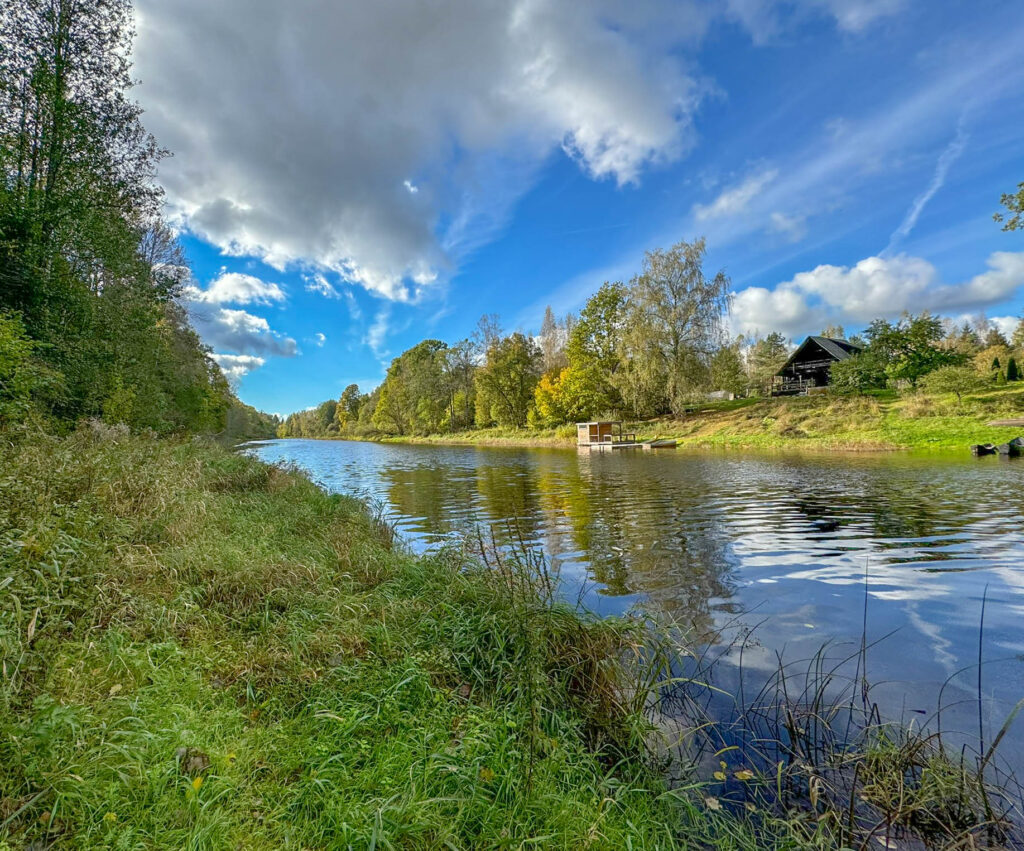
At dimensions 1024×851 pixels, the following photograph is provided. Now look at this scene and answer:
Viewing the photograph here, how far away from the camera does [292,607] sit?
4.41 metres

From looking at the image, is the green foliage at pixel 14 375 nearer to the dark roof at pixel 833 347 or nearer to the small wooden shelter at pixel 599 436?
the small wooden shelter at pixel 599 436

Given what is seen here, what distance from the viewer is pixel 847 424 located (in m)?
27.4

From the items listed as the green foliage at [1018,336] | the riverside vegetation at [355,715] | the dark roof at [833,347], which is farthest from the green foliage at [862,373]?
the riverside vegetation at [355,715]

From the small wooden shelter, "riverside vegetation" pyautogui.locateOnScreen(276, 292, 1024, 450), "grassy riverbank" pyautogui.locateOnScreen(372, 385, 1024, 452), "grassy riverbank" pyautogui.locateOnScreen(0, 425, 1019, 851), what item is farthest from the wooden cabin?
"grassy riverbank" pyautogui.locateOnScreen(0, 425, 1019, 851)

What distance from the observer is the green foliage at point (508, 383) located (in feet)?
171

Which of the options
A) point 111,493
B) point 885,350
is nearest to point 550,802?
point 111,493

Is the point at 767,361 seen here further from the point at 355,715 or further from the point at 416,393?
the point at 355,715

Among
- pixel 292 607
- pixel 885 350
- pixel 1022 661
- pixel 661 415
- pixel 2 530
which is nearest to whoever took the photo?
pixel 2 530

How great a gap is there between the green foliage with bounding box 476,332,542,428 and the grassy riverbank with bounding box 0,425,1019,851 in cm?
4734

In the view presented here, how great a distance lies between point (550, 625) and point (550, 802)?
1.45 m

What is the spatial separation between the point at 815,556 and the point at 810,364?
46869 millimetres

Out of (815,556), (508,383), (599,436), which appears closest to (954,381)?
(599,436)

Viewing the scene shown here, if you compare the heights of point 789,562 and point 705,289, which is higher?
point 705,289

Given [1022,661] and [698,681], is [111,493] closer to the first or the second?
[698,681]
